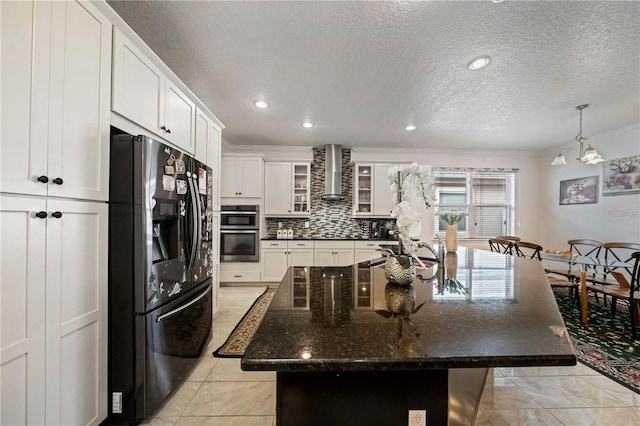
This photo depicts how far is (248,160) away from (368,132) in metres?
2.06

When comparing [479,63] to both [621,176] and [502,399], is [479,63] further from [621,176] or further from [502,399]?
[621,176]

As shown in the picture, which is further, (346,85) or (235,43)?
(346,85)

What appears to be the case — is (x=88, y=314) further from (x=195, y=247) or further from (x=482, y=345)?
(x=482, y=345)

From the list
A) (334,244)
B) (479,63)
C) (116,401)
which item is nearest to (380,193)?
(334,244)

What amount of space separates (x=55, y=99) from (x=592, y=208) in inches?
251

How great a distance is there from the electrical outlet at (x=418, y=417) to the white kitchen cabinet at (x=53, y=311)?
1.45m

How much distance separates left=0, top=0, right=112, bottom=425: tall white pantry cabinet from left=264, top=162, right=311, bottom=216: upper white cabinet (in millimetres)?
3290

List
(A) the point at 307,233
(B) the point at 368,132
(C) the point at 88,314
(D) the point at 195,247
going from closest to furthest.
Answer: (C) the point at 88,314 → (D) the point at 195,247 → (B) the point at 368,132 → (A) the point at 307,233

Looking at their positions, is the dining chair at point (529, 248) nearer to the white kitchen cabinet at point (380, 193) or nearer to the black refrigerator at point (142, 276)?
the white kitchen cabinet at point (380, 193)

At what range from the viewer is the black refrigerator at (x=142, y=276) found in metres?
1.43

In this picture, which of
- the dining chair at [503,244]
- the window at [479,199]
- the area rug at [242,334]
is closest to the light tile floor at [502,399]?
the area rug at [242,334]

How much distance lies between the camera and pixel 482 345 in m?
0.65

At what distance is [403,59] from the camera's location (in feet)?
7.14

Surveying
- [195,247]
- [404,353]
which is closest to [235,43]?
[195,247]
